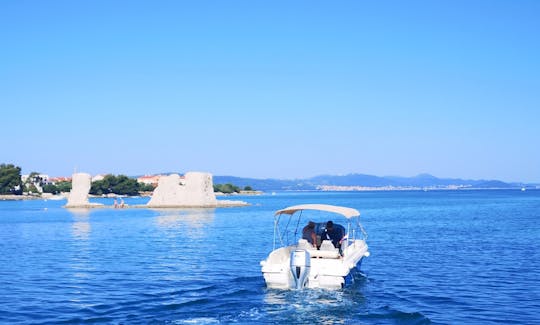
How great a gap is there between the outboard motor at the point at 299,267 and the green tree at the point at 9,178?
543 feet

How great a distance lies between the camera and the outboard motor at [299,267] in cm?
1956

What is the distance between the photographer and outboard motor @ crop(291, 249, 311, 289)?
19562 mm

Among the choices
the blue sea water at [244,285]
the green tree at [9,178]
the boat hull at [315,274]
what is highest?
the green tree at [9,178]

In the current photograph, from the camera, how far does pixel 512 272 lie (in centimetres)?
2623

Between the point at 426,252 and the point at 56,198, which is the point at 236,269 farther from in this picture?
the point at 56,198

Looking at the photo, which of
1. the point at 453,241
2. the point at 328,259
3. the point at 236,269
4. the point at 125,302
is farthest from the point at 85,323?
the point at 453,241

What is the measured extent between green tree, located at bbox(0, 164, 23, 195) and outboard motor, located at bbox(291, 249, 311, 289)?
16552cm

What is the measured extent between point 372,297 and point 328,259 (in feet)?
6.51

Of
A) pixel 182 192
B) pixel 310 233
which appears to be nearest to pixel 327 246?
pixel 310 233

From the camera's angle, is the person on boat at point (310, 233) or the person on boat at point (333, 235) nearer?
the person on boat at point (310, 233)

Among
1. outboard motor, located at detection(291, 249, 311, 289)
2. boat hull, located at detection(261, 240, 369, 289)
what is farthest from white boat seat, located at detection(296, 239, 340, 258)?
outboard motor, located at detection(291, 249, 311, 289)

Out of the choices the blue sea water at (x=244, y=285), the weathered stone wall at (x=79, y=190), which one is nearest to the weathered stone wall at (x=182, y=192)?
the weathered stone wall at (x=79, y=190)

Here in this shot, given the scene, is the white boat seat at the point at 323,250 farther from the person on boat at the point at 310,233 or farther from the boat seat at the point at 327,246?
the person on boat at the point at 310,233

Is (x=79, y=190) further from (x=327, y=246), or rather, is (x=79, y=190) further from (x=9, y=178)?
(x=327, y=246)
